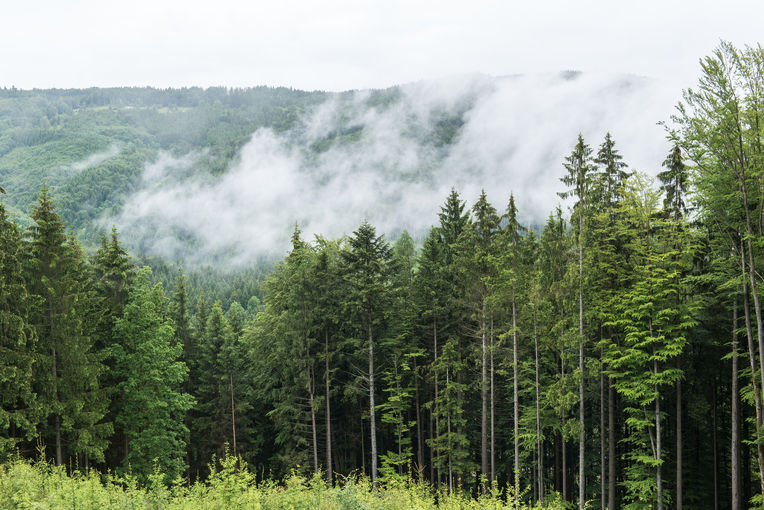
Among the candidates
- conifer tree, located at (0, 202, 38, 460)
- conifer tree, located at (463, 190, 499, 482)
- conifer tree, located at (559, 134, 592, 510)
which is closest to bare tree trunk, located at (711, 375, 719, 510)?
conifer tree, located at (559, 134, 592, 510)

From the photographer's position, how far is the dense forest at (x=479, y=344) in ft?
62.9

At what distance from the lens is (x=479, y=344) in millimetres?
28656

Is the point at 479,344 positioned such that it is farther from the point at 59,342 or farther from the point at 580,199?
the point at 59,342

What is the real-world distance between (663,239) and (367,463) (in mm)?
25085

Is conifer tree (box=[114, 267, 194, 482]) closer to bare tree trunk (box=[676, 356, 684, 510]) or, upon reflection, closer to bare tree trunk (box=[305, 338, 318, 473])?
bare tree trunk (box=[305, 338, 318, 473])

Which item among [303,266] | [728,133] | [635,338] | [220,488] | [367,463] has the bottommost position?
[367,463]

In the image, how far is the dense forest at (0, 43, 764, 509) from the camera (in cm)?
1917

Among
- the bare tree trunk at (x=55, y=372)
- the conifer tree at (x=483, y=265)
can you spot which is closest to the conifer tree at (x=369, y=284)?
the conifer tree at (x=483, y=265)

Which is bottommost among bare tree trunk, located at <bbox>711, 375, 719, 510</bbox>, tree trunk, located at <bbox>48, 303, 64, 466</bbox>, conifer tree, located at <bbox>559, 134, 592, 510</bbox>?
bare tree trunk, located at <bbox>711, 375, 719, 510</bbox>

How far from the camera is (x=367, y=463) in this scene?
35469mm

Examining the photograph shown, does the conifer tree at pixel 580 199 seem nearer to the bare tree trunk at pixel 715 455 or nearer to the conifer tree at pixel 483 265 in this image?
the conifer tree at pixel 483 265

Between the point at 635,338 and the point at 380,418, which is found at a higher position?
the point at 635,338

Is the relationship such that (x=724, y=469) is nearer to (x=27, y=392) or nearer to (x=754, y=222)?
(x=754, y=222)

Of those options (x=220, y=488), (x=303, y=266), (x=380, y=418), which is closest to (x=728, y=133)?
(x=220, y=488)
